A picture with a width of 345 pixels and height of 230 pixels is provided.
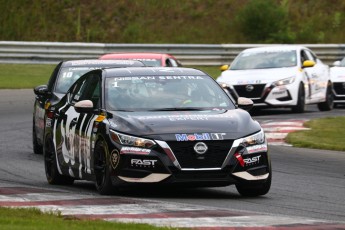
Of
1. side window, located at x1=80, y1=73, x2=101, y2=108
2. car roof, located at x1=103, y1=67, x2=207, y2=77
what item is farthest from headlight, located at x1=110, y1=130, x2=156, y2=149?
car roof, located at x1=103, y1=67, x2=207, y2=77

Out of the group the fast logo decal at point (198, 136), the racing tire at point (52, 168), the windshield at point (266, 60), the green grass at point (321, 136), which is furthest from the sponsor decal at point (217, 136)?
the windshield at point (266, 60)

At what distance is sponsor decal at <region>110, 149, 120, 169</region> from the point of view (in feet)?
38.2

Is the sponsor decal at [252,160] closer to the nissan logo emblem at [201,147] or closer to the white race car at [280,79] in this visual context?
the nissan logo emblem at [201,147]

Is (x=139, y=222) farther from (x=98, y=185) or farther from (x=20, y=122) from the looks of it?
(x=20, y=122)

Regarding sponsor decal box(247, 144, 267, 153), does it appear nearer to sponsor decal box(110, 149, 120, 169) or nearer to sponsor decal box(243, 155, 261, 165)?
sponsor decal box(243, 155, 261, 165)

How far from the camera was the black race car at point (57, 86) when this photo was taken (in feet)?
58.5

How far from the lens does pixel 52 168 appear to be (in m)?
13.9

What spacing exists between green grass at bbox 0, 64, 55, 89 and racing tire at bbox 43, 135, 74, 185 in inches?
687

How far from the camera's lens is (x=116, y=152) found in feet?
38.3

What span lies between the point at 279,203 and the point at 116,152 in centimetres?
161

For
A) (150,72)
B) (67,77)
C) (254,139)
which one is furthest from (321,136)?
(254,139)

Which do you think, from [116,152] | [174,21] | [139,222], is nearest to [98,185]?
[116,152]

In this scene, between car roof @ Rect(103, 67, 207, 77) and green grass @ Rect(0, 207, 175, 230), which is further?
car roof @ Rect(103, 67, 207, 77)

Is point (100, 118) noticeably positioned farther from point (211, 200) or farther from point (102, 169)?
point (211, 200)
